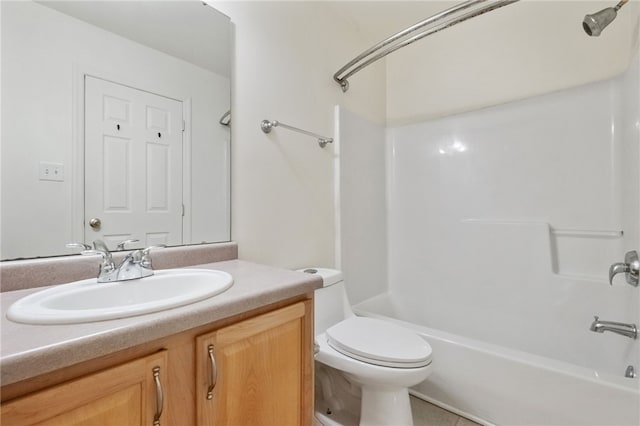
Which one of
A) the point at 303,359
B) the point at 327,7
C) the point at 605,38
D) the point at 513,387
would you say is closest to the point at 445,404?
the point at 513,387

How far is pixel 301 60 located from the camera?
1602mm

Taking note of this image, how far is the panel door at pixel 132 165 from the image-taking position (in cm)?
92

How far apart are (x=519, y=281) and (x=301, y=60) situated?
1888 millimetres

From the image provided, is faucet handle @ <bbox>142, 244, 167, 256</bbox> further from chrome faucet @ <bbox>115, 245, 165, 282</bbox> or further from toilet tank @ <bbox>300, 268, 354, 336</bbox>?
→ toilet tank @ <bbox>300, 268, 354, 336</bbox>

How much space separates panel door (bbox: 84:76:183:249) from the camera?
3.01 ft

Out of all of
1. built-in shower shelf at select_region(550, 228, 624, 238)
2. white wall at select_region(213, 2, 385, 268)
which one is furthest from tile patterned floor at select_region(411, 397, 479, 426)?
built-in shower shelf at select_region(550, 228, 624, 238)

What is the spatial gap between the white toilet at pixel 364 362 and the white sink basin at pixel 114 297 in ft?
2.12

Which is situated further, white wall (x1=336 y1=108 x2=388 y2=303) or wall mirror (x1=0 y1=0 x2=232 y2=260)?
white wall (x1=336 y1=108 x2=388 y2=303)

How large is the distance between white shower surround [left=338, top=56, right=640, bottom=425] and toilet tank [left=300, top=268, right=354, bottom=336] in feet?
1.26

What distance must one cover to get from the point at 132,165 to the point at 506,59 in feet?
7.30

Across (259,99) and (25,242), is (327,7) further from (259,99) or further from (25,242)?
(25,242)

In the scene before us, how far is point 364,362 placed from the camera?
112cm

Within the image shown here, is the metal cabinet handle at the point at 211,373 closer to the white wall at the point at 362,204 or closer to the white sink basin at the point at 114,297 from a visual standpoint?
the white sink basin at the point at 114,297

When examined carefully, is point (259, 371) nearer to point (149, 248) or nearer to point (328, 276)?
point (149, 248)
